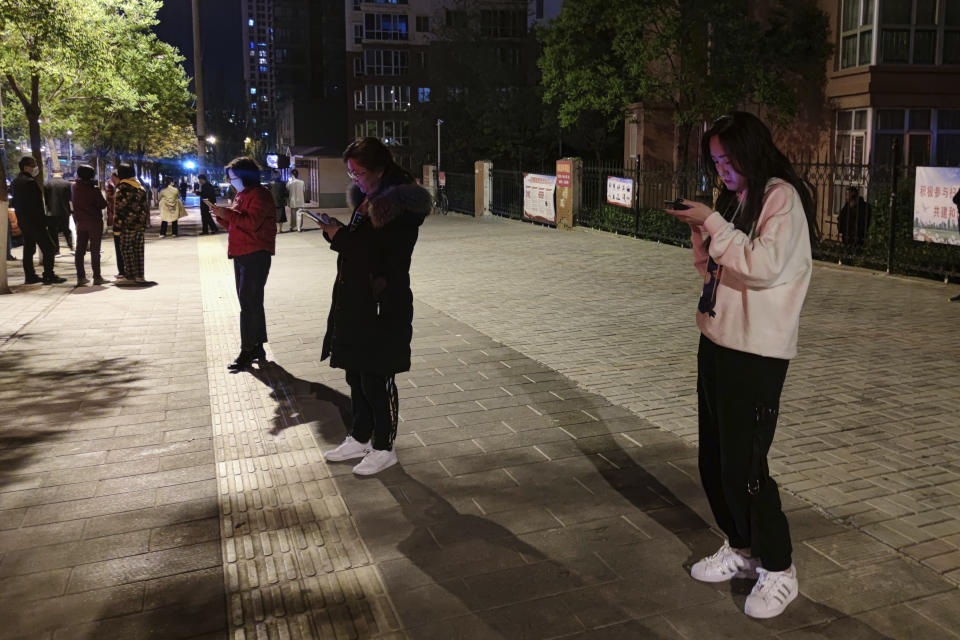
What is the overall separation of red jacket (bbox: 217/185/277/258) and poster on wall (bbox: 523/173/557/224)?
16.4 metres

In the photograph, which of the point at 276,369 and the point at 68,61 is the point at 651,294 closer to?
the point at 276,369

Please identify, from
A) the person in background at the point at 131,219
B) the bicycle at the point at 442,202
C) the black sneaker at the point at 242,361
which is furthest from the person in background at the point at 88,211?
the bicycle at the point at 442,202

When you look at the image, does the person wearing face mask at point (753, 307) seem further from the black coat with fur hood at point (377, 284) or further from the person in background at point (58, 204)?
the person in background at point (58, 204)

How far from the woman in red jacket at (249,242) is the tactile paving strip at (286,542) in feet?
3.99

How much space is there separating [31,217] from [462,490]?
37.6 ft

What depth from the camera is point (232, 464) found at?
16.8 ft

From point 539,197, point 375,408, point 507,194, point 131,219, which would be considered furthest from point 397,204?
point 507,194

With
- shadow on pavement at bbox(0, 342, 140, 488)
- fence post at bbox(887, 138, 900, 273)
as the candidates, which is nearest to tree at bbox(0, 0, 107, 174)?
shadow on pavement at bbox(0, 342, 140, 488)

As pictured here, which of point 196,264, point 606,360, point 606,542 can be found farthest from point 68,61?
point 606,542

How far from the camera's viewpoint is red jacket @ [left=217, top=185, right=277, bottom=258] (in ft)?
24.0

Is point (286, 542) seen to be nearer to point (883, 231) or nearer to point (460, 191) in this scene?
point (883, 231)

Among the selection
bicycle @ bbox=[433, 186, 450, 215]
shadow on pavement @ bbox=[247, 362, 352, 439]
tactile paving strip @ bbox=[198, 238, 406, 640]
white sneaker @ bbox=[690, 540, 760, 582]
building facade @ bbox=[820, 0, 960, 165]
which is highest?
building facade @ bbox=[820, 0, 960, 165]

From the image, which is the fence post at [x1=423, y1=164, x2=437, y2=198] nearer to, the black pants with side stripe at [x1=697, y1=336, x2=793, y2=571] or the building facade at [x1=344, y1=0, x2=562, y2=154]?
the black pants with side stripe at [x1=697, y1=336, x2=793, y2=571]

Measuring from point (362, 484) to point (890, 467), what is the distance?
2942mm
